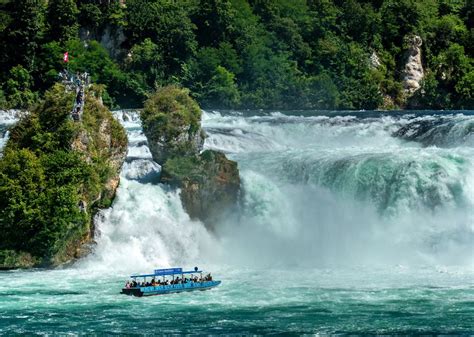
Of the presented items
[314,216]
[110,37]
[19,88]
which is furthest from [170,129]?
[110,37]

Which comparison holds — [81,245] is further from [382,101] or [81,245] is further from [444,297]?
[382,101]

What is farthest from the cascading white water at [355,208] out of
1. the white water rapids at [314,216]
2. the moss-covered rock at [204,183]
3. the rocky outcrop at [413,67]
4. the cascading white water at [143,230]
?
A: the rocky outcrop at [413,67]

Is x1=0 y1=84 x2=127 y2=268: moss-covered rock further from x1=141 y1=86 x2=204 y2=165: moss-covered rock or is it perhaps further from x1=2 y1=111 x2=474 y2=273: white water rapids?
x1=141 y1=86 x2=204 y2=165: moss-covered rock

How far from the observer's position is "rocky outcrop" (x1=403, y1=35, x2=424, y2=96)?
84250mm

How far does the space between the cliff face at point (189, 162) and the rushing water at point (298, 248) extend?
65 cm

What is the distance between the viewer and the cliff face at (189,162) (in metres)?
45.8

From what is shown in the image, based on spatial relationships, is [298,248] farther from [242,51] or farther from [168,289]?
[242,51]

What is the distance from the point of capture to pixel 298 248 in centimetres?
4466

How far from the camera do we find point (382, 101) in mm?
81875

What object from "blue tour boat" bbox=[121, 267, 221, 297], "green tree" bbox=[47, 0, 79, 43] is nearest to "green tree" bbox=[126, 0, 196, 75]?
"green tree" bbox=[47, 0, 79, 43]

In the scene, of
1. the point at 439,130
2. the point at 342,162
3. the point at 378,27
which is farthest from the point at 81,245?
the point at 378,27

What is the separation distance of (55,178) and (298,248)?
37.2 feet

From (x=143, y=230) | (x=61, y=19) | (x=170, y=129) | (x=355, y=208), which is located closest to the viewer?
(x=143, y=230)

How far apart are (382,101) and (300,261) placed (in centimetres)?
4104
